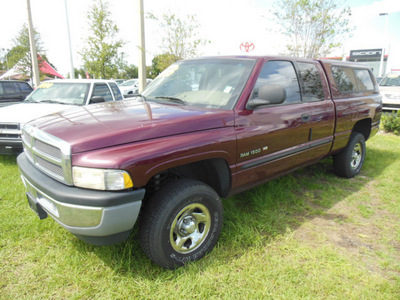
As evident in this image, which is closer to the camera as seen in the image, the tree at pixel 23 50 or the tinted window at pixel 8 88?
the tinted window at pixel 8 88

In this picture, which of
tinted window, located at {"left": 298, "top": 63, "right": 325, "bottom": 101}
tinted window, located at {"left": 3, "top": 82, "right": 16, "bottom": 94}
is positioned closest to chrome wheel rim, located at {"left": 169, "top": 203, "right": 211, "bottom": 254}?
tinted window, located at {"left": 298, "top": 63, "right": 325, "bottom": 101}

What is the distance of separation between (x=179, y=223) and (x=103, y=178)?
779 millimetres

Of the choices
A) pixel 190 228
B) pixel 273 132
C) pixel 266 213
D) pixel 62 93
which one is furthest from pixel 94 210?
pixel 62 93

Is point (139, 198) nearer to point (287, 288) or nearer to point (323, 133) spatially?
point (287, 288)

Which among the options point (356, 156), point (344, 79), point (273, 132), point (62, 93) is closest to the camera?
point (273, 132)

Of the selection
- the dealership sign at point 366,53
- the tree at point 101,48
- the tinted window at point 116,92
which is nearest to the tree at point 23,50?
the tree at point 101,48

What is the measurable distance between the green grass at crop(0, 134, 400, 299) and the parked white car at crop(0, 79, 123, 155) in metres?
1.33

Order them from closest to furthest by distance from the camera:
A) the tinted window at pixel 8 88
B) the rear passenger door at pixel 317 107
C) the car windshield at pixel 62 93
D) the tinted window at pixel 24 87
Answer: the rear passenger door at pixel 317 107, the car windshield at pixel 62 93, the tinted window at pixel 8 88, the tinted window at pixel 24 87

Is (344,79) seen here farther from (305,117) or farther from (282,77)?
(282,77)

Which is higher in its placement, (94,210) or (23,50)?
(23,50)

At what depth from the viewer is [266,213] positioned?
327 cm

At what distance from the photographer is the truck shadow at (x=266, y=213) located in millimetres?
2453

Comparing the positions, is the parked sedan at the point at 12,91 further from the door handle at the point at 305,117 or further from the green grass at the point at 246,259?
the door handle at the point at 305,117

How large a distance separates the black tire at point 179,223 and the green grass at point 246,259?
13 centimetres
